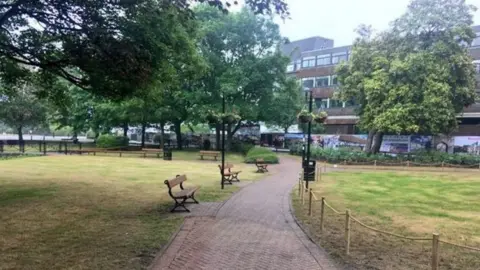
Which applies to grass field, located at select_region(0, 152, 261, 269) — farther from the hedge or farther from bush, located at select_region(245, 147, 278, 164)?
the hedge

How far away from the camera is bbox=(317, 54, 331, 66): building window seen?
60597 mm

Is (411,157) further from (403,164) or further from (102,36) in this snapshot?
(102,36)

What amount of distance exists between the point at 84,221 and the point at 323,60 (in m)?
55.7

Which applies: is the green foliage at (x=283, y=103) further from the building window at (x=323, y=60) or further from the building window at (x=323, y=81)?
the building window at (x=323, y=60)

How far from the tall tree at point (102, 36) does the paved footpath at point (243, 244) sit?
4528 mm

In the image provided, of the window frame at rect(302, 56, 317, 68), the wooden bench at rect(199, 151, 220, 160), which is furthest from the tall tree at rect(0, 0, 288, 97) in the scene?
the window frame at rect(302, 56, 317, 68)

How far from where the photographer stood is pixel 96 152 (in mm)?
37906

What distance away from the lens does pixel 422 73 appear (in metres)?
30.6

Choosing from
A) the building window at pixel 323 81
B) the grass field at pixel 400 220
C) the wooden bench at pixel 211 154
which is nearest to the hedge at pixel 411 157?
the wooden bench at pixel 211 154

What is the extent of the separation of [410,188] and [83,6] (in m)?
14.8

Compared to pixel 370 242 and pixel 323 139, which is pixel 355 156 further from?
pixel 370 242

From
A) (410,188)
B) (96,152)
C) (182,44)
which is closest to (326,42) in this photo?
(96,152)

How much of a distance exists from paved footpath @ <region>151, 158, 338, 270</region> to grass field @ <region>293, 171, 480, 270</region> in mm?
522

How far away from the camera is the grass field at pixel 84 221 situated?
6.73 meters
